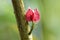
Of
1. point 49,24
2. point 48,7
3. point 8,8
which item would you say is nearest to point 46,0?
point 48,7

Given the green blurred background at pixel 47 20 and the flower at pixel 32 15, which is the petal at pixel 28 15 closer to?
the flower at pixel 32 15

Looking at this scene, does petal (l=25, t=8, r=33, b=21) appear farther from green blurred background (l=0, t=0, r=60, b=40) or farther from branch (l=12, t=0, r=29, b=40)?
green blurred background (l=0, t=0, r=60, b=40)

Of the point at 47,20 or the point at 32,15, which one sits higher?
the point at 32,15

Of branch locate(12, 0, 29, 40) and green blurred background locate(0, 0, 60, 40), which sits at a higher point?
branch locate(12, 0, 29, 40)

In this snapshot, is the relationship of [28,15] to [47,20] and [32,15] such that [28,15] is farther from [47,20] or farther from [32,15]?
[47,20]

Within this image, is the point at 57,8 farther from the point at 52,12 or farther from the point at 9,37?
the point at 9,37

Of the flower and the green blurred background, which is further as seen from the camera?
the green blurred background

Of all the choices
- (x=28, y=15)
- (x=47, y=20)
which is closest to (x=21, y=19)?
(x=28, y=15)

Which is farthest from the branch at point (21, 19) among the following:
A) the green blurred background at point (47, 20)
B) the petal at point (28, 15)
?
the green blurred background at point (47, 20)

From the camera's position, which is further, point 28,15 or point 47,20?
point 47,20

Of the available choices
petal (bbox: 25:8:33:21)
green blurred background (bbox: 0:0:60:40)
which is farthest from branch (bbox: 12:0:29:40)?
green blurred background (bbox: 0:0:60:40)

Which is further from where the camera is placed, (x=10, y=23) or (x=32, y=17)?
(x=10, y=23)
